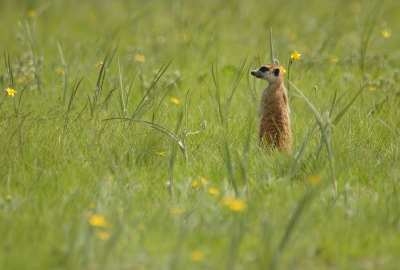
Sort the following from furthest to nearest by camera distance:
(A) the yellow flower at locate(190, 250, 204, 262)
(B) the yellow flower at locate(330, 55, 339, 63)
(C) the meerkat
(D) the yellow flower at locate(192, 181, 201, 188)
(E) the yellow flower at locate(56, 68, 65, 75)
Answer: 1. (B) the yellow flower at locate(330, 55, 339, 63)
2. (E) the yellow flower at locate(56, 68, 65, 75)
3. (C) the meerkat
4. (D) the yellow flower at locate(192, 181, 201, 188)
5. (A) the yellow flower at locate(190, 250, 204, 262)

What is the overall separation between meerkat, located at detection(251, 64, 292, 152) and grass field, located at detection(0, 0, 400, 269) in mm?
111

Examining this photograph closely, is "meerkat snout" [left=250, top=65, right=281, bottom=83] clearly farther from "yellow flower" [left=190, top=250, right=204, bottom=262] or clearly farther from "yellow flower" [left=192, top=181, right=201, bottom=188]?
"yellow flower" [left=190, top=250, right=204, bottom=262]

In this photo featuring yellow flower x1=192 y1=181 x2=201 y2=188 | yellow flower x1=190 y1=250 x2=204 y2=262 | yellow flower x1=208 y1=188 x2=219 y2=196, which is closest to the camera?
yellow flower x1=190 y1=250 x2=204 y2=262

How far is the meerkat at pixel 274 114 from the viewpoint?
4621 mm

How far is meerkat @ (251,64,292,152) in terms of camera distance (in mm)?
4621

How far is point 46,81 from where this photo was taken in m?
6.42

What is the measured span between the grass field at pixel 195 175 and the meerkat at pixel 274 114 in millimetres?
111

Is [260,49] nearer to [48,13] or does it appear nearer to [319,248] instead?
[48,13]

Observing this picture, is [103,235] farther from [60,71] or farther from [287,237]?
[60,71]

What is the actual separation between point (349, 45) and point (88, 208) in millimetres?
Answer: 5039

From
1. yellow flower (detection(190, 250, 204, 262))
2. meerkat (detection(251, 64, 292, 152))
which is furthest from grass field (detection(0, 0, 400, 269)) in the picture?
meerkat (detection(251, 64, 292, 152))

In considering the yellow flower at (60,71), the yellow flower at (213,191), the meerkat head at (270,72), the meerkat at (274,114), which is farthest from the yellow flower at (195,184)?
the yellow flower at (60,71)

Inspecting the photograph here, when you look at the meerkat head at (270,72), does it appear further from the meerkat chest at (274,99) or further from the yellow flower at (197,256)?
the yellow flower at (197,256)

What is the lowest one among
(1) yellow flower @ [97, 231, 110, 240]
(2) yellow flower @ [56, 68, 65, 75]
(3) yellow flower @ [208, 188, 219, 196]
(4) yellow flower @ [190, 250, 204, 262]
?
(2) yellow flower @ [56, 68, 65, 75]
